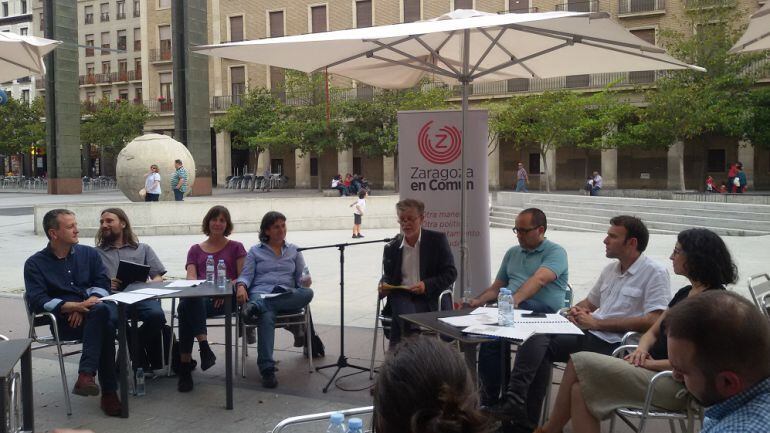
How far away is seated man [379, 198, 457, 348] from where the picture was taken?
5.74 metres

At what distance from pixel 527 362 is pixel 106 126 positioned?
53.7 meters

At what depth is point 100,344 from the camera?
5.16 metres

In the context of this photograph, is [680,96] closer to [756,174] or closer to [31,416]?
[756,174]

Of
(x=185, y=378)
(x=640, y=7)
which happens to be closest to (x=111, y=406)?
(x=185, y=378)

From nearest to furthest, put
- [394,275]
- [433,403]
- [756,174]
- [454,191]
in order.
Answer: [433,403], [394,275], [454,191], [756,174]

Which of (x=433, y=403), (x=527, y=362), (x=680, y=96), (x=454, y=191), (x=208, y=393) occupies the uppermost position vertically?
(x=680, y=96)

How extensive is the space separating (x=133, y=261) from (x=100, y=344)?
1086mm

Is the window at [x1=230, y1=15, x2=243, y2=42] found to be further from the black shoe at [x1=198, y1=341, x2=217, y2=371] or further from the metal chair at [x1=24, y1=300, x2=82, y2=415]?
the metal chair at [x1=24, y1=300, x2=82, y2=415]

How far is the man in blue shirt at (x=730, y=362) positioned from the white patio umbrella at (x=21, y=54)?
6309 millimetres

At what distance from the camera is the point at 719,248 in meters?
4.12

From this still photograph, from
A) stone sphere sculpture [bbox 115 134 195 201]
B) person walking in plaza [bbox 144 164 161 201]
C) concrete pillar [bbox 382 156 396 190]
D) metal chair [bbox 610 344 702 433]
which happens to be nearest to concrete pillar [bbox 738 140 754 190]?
concrete pillar [bbox 382 156 396 190]

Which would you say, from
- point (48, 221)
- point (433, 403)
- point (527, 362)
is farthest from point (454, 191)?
point (433, 403)

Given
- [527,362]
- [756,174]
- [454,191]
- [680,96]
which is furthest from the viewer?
[756,174]

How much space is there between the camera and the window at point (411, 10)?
47.3m
